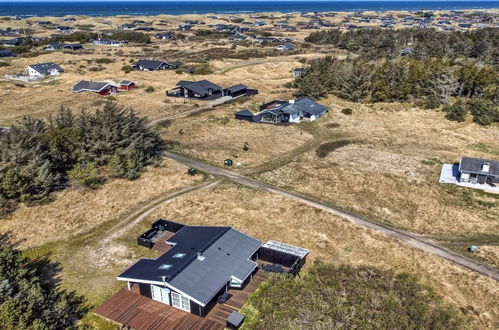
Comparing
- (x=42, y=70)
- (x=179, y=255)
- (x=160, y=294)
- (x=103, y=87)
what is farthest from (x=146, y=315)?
(x=42, y=70)

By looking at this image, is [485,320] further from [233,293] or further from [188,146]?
[188,146]

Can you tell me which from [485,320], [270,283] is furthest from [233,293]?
[485,320]

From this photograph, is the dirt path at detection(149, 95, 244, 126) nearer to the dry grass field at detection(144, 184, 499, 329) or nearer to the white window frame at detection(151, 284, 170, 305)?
the dry grass field at detection(144, 184, 499, 329)

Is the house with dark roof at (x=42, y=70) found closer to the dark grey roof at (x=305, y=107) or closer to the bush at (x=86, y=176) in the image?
the bush at (x=86, y=176)

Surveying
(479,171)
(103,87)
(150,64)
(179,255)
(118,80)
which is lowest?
(179,255)

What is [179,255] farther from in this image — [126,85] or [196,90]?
[126,85]

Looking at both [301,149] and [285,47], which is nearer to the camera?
[301,149]
